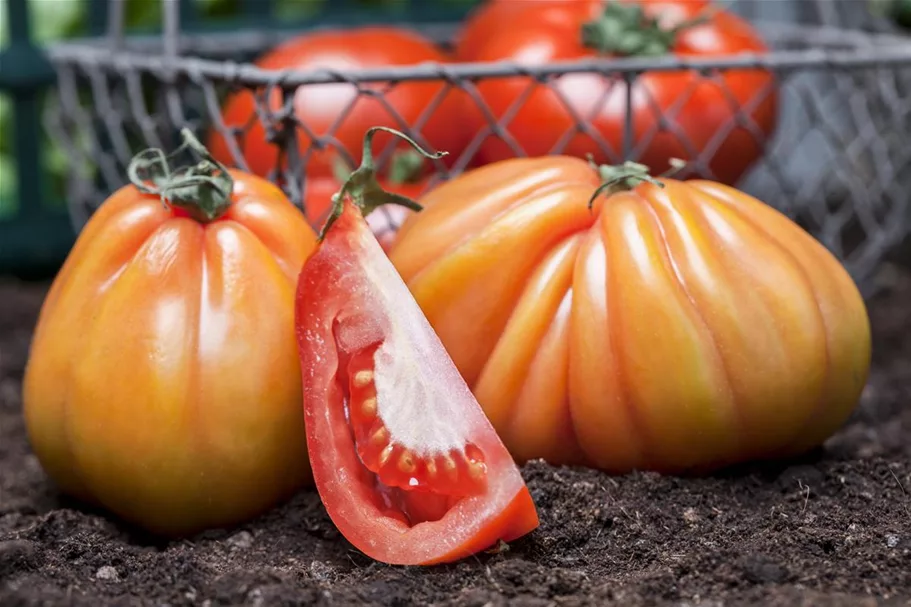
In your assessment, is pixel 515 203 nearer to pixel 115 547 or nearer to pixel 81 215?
pixel 115 547

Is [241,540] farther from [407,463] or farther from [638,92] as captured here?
[638,92]

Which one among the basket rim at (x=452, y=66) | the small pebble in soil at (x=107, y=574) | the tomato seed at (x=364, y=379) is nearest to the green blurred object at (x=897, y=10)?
the basket rim at (x=452, y=66)

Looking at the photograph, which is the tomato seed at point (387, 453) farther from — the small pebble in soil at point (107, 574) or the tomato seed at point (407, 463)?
the small pebble in soil at point (107, 574)

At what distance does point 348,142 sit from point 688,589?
1.03 meters

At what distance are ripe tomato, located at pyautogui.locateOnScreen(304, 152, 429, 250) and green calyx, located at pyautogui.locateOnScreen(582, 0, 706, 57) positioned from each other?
1.14ft

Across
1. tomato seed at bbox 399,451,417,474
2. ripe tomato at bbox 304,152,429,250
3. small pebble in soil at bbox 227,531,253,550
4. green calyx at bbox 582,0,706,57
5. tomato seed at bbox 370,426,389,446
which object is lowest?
small pebble in soil at bbox 227,531,253,550

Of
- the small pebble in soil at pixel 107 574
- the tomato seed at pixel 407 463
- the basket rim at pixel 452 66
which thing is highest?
the basket rim at pixel 452 66

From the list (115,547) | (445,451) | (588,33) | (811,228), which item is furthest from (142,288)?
(811,228)

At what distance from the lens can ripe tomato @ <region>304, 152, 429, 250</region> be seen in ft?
4.87

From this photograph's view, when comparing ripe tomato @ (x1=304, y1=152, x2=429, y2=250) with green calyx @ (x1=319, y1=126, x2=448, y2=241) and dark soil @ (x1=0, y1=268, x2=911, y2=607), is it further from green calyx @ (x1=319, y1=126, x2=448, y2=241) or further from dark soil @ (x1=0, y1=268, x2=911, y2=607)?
dark soil @ (x1=0, y1=268, x2=911, y2=607)

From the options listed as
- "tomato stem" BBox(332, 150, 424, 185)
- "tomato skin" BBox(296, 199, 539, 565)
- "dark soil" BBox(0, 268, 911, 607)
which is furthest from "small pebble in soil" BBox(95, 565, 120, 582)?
"tomato stem" BBox(332, 150, 424, 185)

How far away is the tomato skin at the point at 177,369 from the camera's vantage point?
112cm

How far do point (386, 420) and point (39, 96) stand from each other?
1.70 metres

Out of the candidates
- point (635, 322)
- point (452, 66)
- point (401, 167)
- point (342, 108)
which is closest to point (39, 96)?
point (342, 108)
